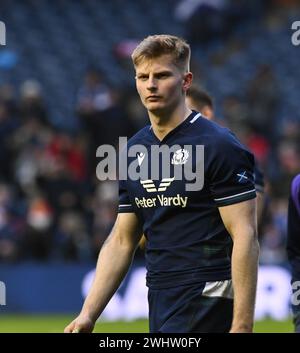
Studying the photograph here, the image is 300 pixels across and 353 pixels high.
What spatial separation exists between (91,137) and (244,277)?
453 inches

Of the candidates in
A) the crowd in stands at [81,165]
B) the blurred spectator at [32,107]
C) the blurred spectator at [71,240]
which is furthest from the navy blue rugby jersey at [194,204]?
the blurred spectator at [32,107]

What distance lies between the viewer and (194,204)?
529 cm

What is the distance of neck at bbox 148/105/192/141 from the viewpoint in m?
5.32

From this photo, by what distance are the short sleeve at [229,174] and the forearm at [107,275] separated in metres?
0.66

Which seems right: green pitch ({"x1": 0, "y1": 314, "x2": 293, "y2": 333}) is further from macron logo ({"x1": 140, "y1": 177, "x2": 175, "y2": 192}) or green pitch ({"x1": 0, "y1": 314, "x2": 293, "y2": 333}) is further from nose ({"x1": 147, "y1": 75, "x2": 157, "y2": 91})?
nose ({"x1": 147, "y1": 75, "x2": 157, "y2": 91})

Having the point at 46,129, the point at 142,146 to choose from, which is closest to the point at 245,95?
the point at 46,129

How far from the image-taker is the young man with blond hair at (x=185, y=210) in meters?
5.19

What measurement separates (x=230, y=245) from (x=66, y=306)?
405 inches

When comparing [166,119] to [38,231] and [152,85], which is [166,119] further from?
[38,231]

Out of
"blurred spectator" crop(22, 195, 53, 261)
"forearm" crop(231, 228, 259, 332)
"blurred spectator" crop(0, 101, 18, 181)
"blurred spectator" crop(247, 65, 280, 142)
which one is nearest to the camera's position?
"forearm" crop(231, 228, 259, 332)

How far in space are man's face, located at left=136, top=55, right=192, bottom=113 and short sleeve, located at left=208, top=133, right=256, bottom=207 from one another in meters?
0.31

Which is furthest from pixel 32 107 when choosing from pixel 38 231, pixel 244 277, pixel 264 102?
pixel 244 277

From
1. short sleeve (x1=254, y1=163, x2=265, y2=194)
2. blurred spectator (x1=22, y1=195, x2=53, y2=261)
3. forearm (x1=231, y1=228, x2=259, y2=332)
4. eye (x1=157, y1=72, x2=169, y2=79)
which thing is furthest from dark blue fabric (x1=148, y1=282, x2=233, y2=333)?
blurred spectator (x1=22, y1=195, x2=53, y2=261)
